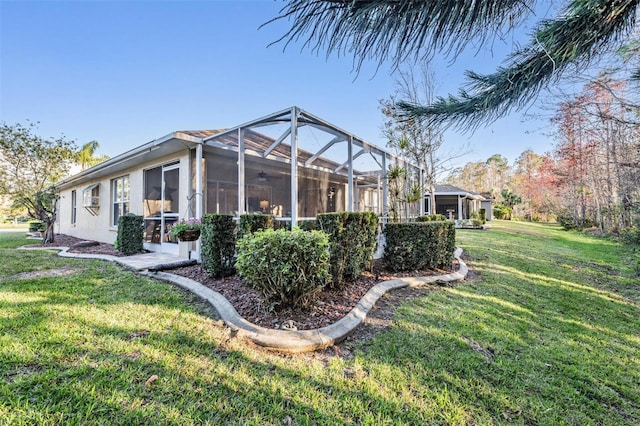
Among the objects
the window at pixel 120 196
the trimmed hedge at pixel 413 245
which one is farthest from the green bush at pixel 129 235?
the trimmed hedge at pixel 413 245

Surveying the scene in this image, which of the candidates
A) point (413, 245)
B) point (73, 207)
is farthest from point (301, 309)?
point (73, 207)

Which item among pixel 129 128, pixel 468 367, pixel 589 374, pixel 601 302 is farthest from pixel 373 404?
pixel 129 128

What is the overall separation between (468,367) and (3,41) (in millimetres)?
13787

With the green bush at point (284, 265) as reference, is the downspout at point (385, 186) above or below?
above

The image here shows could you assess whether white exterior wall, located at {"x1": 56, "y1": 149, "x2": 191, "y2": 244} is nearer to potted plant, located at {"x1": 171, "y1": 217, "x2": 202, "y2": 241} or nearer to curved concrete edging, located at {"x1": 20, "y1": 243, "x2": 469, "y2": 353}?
potted plant, located at {"x1": 171, "y1": 217, "x2": 202, "y2": 241}

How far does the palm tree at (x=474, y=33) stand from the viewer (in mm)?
1331

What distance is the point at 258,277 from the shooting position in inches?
128

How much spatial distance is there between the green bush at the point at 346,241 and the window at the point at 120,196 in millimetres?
8456

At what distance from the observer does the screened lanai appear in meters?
5.86

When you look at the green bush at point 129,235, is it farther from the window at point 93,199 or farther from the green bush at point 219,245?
the window at point 93,199

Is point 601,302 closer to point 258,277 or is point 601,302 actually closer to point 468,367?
point 468,367

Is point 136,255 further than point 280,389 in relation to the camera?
Yes

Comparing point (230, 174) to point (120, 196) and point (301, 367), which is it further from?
point (301, 367)

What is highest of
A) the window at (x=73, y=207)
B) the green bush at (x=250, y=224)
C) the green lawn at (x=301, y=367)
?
the window at (x=73, y=207)
